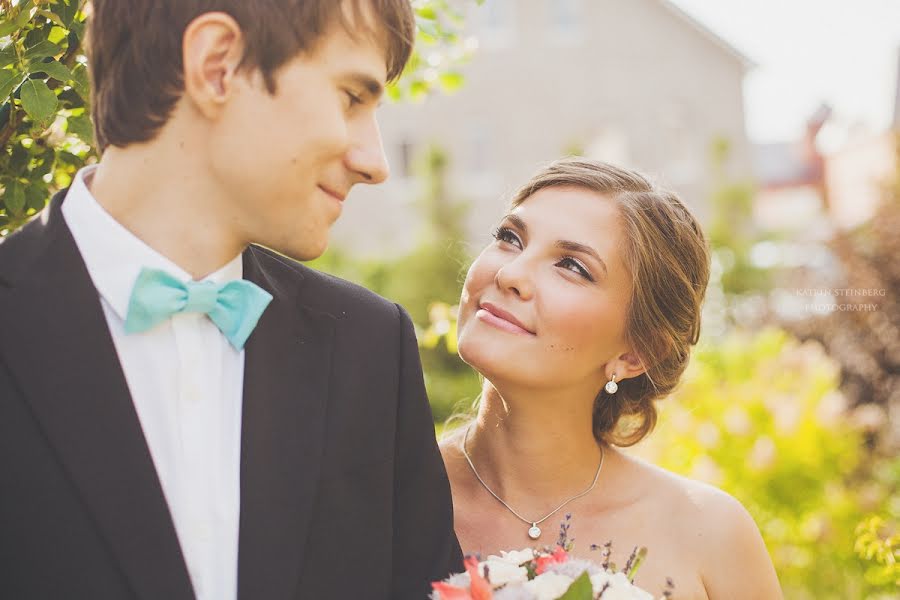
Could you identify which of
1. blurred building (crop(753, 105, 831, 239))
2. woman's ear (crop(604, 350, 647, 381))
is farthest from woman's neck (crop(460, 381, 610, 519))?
blurred building (crop(753, 105, 831, 239))

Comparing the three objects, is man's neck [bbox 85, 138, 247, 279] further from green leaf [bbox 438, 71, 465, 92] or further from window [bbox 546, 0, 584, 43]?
window [bbox 546, 0, 584, 43]

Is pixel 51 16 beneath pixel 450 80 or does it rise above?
above

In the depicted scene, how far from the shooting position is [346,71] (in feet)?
6.05

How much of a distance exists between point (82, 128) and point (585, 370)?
1.72 meters

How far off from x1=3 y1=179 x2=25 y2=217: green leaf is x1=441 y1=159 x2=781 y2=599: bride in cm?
133

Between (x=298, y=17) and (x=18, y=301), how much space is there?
76cm

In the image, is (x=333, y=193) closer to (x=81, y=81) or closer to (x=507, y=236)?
(x=81, y=81)

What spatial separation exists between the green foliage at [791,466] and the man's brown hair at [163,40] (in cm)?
431

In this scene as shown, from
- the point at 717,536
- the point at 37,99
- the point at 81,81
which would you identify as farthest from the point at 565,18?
the point at 37,99

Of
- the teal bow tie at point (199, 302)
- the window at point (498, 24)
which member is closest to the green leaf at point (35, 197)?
the teal bow tie at point (199, 302)

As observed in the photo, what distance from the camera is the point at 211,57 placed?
1806 mm

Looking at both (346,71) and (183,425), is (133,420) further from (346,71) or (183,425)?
(346,71)

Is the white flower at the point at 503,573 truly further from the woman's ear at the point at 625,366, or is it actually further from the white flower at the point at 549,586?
the woman's ear at the point at 625,366

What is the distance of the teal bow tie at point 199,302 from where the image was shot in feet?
5.82
